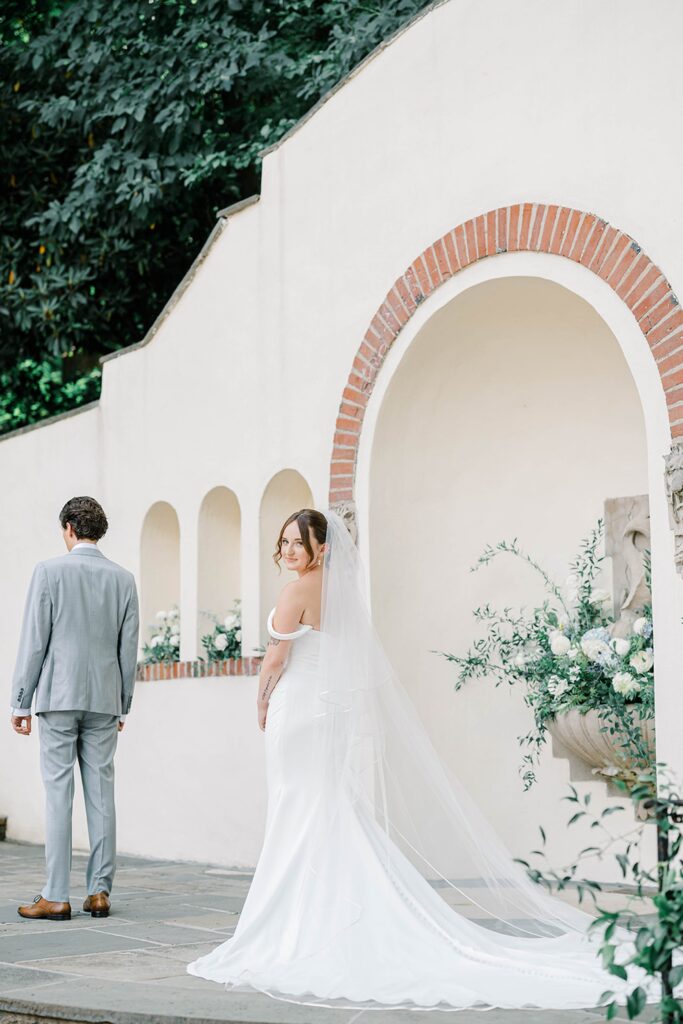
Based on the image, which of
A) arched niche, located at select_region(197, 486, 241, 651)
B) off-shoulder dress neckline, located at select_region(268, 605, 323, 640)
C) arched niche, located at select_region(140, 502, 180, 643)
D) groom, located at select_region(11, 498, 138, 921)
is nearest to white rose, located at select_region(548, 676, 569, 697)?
off-shoulder dress neckline, located at select_region(268, 605, 323, 640)

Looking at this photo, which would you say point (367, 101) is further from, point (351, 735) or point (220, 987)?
point (220, 987)

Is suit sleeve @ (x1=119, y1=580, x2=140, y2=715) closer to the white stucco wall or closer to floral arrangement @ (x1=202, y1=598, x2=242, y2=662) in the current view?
the white stucco wall

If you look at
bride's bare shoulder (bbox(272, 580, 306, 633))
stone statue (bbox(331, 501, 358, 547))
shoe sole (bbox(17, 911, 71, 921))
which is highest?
stone statue (bbox(331, 501, 358, 547))

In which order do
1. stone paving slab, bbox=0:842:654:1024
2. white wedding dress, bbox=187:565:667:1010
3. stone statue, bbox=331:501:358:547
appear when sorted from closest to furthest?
stone paving slab, bbox=0:842:654:1024, white wedding dress, bbox=187:565:667:1010, stone statue, bbox=331:501:358:547

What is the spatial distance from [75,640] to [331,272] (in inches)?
109

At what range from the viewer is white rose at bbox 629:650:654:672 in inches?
229

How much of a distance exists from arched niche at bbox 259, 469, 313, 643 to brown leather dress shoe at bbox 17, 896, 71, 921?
2521mm

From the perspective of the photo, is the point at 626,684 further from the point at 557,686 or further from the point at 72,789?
the point at 72,789

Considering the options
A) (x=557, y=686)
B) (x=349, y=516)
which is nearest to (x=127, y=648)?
(x=349, y=516)

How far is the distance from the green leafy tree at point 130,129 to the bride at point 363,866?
6675 mm

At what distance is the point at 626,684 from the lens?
5.85 meters

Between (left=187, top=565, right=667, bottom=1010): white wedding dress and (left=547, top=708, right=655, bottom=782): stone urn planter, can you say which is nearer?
(left=187, top=565, right=667, bottom=1010): white wedding dress

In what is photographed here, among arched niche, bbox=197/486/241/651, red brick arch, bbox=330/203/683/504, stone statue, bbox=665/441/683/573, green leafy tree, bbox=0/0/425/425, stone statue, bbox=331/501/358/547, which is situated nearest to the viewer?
stone statue, bbox=665/441/683/573

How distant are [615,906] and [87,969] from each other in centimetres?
224
